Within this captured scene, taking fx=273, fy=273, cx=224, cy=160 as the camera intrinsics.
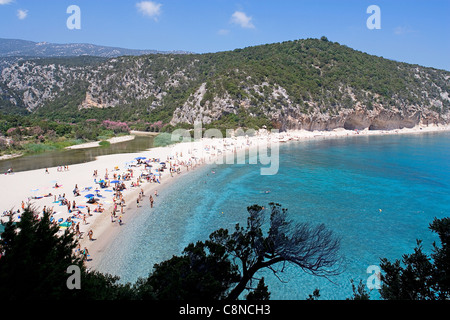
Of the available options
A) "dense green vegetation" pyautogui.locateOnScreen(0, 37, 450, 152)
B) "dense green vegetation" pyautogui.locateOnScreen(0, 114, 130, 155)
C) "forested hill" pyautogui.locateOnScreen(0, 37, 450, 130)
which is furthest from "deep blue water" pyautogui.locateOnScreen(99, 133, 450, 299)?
"dense green vegetation" pyautogui.locateOnScreen(0, 114, 130, 155)

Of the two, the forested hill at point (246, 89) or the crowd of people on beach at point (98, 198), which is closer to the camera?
the crowd of people on beach at point (98, 198)

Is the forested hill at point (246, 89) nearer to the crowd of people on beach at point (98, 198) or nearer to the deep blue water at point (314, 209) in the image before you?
the deep blue water at point (314, 209)

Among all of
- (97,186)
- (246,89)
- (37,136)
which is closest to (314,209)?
(97,186)

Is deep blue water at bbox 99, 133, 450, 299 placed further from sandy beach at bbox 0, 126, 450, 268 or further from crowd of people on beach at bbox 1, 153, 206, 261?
crowd of people on beach at bbox 1, 153, 206, 261

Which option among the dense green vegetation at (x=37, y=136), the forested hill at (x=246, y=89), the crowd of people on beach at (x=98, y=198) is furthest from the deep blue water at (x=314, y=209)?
the dense green vegetation at (x=37, y=136)

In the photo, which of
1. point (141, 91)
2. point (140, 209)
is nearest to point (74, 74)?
point (141, 91)
